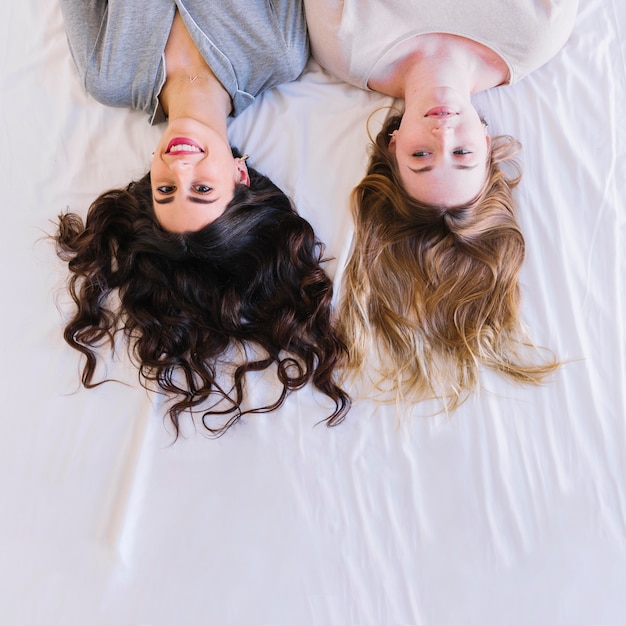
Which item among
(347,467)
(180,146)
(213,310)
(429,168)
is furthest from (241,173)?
(347,467)

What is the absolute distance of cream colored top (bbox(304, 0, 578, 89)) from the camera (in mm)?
1590

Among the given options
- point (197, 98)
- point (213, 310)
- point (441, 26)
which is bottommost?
point (213, 310)

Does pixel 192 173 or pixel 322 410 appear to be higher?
pixel 192 173

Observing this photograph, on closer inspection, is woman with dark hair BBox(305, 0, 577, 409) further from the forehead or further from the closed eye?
the closed eye

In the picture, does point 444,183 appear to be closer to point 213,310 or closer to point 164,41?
point 213,310

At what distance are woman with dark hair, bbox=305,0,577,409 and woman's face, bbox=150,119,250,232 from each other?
399 millimetres

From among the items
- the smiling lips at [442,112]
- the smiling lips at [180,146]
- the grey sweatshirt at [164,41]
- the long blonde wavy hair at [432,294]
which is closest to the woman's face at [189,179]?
the smiling lips at [180,146]

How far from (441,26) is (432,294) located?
72 cm

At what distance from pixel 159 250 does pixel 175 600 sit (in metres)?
0.90

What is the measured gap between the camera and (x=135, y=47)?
164cm

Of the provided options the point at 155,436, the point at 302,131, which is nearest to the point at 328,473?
the point at 155,436

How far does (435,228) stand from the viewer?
1587 millimetres

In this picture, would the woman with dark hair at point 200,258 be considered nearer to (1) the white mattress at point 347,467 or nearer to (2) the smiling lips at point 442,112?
(1) the white mattress at point 347,467

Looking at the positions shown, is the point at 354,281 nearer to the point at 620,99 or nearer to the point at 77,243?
the point at 77,243
